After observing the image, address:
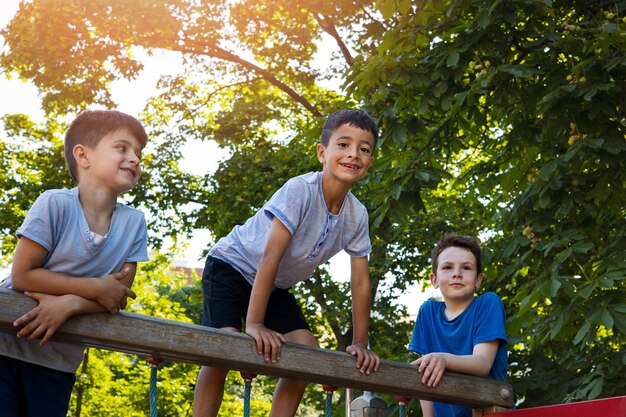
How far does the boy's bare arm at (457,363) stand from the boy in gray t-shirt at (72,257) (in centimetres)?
105

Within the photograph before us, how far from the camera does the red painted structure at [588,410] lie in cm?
247

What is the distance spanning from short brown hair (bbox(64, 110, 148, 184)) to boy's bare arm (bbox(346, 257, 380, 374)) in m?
1.00

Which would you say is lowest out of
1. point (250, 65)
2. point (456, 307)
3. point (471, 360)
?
point (471, 360)

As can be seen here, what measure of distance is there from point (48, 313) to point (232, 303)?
1.24 metres

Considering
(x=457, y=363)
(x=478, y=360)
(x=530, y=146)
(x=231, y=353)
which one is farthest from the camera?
(x=530, y=146)

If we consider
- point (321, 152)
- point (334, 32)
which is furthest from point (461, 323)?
point (334, 32)

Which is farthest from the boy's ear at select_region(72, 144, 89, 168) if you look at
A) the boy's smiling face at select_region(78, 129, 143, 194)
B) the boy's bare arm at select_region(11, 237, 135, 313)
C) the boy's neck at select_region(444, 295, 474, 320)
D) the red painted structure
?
the boy's neck at select_region(444, 295, 474, 320)

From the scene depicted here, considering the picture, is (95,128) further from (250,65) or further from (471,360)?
(250,65)

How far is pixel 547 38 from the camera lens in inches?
263

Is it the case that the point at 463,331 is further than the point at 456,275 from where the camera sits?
No

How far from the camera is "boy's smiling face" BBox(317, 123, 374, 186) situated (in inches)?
133

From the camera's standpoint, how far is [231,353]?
2.60 meters

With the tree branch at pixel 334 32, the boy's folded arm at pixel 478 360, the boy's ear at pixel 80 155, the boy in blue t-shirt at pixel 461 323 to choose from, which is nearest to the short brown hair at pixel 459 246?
the boy in blue t-shirt at pixel 461 323

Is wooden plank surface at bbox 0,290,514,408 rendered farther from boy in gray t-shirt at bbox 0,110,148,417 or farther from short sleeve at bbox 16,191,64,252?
short sleeve at bbox 16,191,64,252
